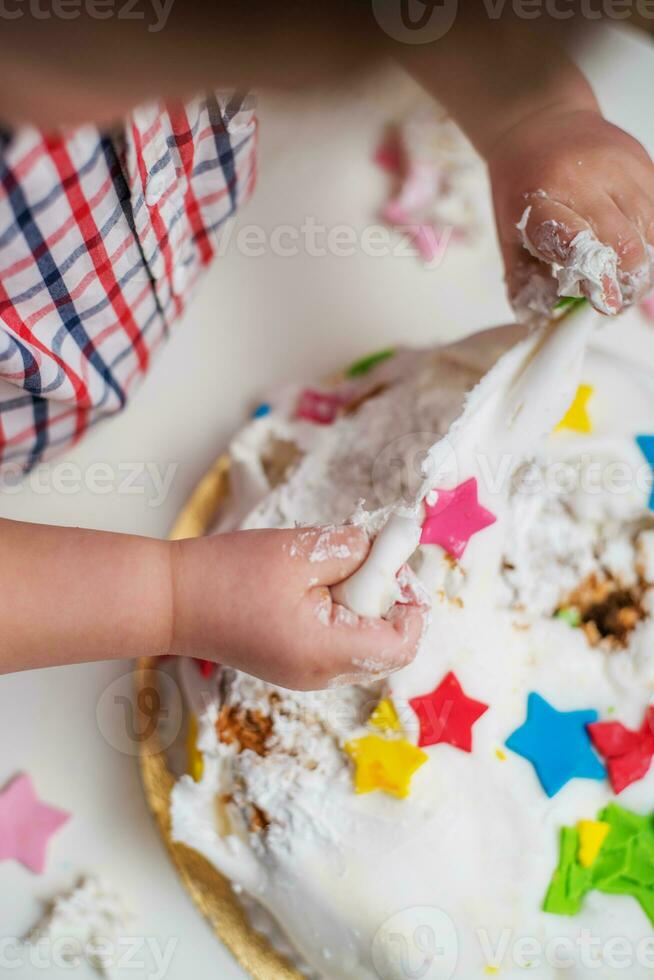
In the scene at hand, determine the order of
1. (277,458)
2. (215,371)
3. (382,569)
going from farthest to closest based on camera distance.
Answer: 1. (215,371)
2. (277,458)
3. (382,569)

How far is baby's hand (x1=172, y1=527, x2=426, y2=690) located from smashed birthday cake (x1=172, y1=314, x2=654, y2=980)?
0.12ft

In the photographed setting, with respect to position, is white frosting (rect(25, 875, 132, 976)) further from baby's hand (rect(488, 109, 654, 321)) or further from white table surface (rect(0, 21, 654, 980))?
baby's hand (rect(488, 109, 654, 321))

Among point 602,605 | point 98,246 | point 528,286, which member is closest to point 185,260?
point 98,246

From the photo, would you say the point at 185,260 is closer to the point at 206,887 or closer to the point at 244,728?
the point at 244,728

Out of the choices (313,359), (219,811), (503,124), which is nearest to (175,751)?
(219,811)

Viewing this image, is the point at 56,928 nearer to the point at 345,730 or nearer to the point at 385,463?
the point at 345,730

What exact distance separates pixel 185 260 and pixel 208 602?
0.88 feet

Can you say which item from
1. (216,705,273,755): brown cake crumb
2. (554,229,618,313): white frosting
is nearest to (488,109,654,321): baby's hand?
(554,229,618,313): white frosting

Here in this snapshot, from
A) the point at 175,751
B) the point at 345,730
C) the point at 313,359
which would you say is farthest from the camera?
the point at 313,359

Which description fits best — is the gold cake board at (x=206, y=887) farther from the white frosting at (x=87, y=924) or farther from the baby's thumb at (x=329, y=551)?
the baby's thumb at (x=329, y=551)

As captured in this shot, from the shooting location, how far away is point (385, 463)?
511mm

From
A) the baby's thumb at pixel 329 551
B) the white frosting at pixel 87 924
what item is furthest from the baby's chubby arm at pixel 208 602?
the white frosting at pixel 87 924

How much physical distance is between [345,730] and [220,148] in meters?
0.35

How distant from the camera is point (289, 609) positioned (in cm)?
39
